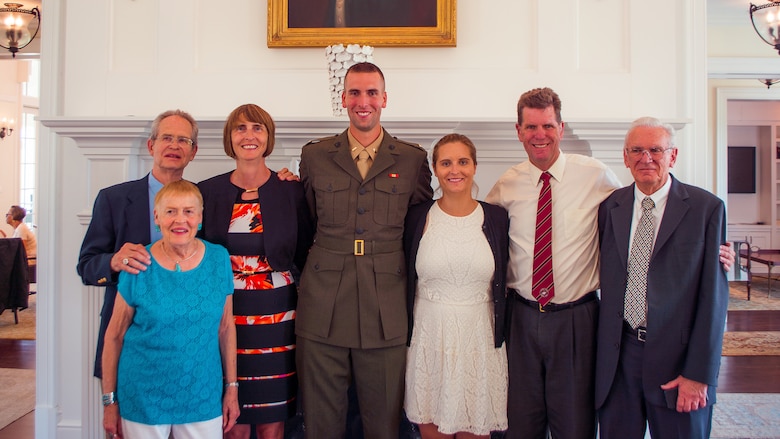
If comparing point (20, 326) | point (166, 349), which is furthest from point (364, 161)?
point (20, 326)

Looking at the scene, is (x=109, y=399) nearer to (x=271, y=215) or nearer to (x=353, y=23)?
(x=271, y=215)

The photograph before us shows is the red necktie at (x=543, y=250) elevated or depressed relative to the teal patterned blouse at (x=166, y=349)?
elevated

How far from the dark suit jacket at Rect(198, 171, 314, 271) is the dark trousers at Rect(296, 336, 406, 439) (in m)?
0.33

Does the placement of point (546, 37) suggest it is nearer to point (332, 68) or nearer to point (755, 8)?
point (332, 68)

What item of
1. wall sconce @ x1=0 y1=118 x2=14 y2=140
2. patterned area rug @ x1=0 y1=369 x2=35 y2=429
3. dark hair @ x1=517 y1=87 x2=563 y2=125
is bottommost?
patterned area rug @ x1=0 y1=369 x2=35 y2=429

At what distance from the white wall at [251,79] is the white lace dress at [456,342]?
0.87 meters

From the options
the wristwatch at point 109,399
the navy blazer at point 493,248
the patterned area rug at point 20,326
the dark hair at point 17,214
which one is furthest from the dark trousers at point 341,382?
the dark hair at point 17,214

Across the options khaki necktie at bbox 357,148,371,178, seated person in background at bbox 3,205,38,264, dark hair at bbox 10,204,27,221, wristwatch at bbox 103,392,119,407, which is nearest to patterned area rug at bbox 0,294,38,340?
seated person in background at bbox 3,205,38,264

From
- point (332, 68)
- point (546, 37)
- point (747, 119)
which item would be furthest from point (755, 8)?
point (747, 119)

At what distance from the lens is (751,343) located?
16.1 ft

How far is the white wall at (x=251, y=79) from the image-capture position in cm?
266

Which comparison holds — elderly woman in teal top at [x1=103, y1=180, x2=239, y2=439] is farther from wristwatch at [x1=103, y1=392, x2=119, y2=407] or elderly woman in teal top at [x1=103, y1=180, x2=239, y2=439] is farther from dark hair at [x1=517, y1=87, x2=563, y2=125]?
dark hair at [x1=517, y1=87, x2=563, y2=125]

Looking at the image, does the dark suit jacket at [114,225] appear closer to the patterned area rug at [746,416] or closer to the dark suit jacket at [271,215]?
the dark suit jacket at [271,215]

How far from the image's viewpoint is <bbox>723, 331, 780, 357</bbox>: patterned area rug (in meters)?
4.66
